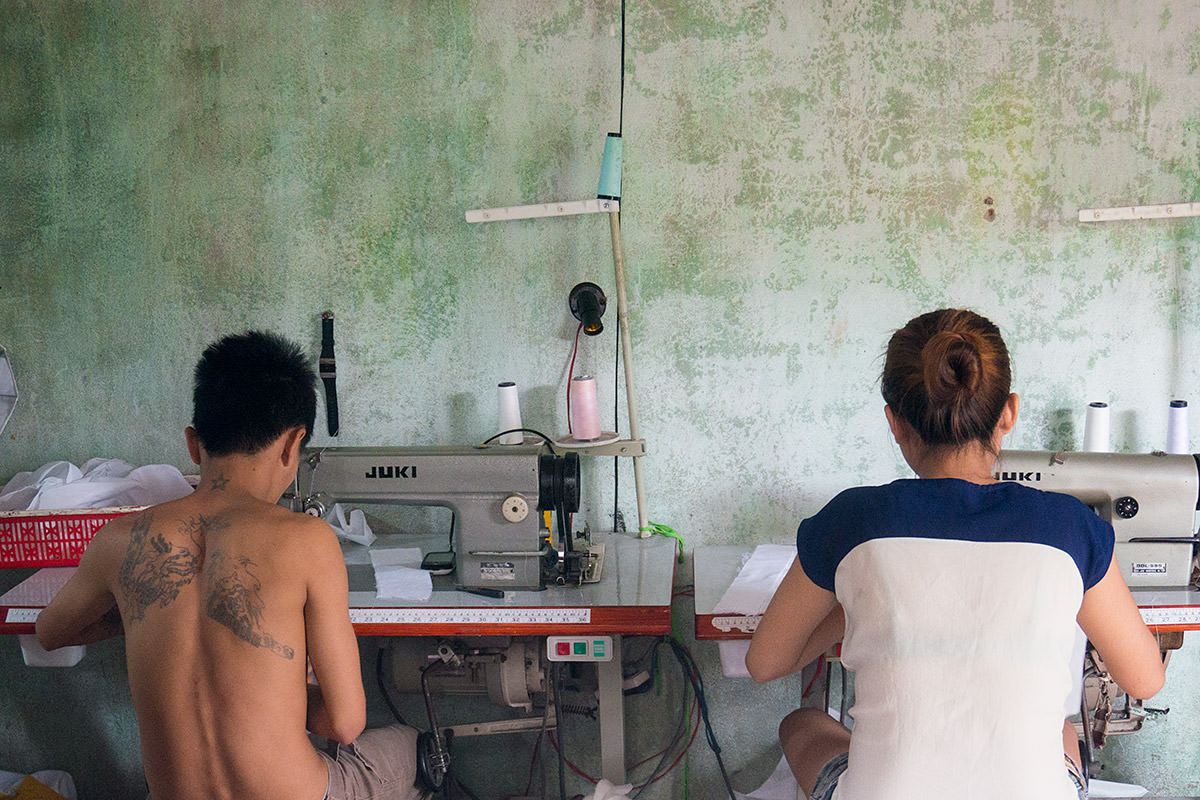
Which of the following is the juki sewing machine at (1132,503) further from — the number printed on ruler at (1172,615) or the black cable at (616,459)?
the black cable at (616,459)

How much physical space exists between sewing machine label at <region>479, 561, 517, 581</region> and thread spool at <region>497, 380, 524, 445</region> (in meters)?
0.46

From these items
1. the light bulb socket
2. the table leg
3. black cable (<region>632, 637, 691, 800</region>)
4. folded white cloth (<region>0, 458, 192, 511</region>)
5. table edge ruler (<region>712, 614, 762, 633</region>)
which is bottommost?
black cable (<region>632, 637, 691, 800</region>)

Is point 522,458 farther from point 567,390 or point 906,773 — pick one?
point 906,773

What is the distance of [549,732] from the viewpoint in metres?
2.85

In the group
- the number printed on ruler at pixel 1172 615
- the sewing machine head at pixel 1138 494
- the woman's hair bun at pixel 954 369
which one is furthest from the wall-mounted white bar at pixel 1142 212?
the woman's hair bun at pixel 954 369

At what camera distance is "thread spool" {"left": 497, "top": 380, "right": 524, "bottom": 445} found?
2582 millimetres

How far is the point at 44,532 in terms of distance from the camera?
7.86 feet

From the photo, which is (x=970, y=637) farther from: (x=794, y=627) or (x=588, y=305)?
(x=588, y=305)

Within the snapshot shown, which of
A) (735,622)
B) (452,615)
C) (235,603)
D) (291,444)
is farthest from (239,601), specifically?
(735,622)

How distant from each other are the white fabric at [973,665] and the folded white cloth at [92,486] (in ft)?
6.30

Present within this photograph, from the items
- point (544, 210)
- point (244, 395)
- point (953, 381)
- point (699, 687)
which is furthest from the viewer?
point (699, 687)

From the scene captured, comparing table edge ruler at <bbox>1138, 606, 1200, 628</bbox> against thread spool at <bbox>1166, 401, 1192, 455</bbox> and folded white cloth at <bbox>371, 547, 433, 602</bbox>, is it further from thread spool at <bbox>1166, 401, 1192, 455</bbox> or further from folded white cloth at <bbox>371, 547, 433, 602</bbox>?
folded white cloth at <bbox>371, 547, 433, 602</bbox>

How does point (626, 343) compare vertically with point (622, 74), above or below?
below

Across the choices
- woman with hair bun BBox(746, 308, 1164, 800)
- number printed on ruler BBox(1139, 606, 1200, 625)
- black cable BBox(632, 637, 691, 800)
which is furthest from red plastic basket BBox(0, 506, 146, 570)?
number printed on ruler BBox(1139, 606, 1200, 625)
